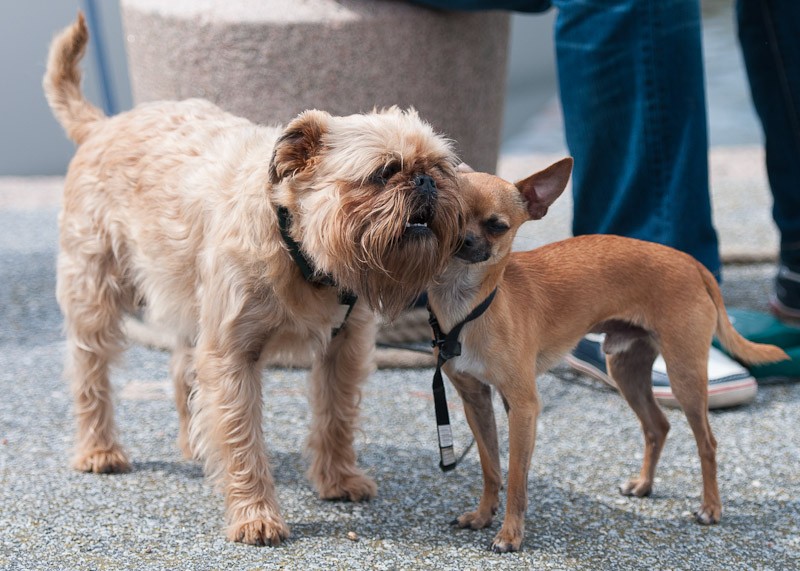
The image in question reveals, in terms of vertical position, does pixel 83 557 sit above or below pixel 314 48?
below

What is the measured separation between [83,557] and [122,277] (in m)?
1.18

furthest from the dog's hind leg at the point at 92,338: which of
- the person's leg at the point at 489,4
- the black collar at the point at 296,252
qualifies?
the person's leg at the point at 489,4

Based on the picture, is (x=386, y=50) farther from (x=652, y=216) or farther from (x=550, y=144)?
(x=550, y=144)

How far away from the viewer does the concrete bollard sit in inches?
169

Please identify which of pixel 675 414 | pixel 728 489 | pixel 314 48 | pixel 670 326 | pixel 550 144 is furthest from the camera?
pixel 550 144

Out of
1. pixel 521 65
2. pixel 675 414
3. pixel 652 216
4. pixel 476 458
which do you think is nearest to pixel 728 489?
pixel 675 414

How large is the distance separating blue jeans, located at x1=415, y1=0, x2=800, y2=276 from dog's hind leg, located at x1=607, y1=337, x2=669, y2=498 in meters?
0.89

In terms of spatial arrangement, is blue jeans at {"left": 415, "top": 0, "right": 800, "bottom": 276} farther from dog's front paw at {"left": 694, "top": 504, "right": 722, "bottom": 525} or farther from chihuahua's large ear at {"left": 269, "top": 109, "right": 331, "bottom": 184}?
chihuahua's large ear at {"left": 269, "top": 109, "right": 331, "bottom": 184}

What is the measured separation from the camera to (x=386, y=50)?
14.4 ft

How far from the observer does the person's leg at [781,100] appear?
4.61m

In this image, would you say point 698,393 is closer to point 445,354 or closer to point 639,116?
point 445,354

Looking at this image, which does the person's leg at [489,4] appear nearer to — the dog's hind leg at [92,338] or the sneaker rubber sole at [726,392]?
the sneaker rubber sole at [726,392]

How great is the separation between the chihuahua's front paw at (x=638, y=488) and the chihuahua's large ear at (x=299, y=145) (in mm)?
1612

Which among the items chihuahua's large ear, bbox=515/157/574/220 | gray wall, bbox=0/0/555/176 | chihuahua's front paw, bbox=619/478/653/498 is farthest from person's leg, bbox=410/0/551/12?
gray wall, bbox=0/0/555/176
